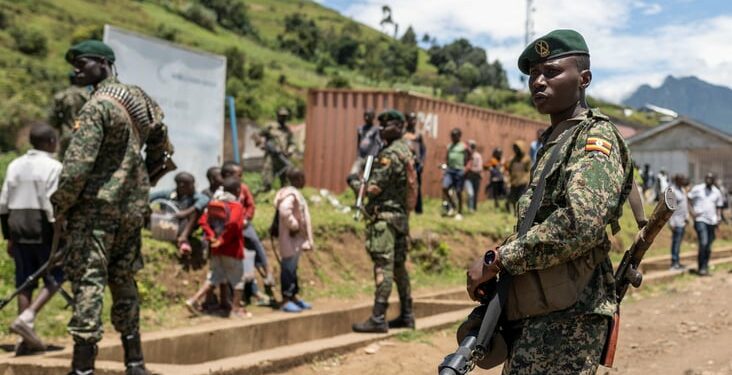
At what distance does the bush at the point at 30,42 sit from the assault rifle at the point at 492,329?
36.1m

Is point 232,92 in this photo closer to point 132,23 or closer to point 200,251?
point 132,23

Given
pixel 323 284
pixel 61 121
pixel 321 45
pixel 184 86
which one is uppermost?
pixel 321 45

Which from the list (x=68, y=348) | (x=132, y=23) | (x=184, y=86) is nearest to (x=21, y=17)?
(x=132, y=23)

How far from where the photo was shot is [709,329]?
7770 millimetres

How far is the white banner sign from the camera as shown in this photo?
10.8 m

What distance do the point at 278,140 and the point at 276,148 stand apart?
0.17 metres

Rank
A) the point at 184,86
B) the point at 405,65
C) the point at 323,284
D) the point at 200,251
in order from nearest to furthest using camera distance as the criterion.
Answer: the point at 200,251
the point at 323,284
the point at 184,86
the point at 405,65

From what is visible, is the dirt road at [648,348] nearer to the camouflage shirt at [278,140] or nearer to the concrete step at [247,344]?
the concrete step at [247,344]

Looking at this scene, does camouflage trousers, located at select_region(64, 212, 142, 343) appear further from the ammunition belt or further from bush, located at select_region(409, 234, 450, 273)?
bush, located at select_region(409, 234, 450, 273)

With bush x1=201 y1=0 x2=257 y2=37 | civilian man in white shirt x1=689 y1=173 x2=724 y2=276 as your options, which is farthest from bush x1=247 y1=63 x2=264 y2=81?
civilian man in white shirt x1=689 y1=173 x2=724 y2=276

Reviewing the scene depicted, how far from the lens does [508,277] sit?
2711 mm

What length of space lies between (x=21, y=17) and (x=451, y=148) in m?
34.1

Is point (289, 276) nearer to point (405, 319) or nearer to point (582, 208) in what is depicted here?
point (405, 319)

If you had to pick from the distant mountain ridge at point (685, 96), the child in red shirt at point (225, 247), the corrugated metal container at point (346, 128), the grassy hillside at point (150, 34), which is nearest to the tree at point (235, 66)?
the grassy hillside at point (150, 34)
